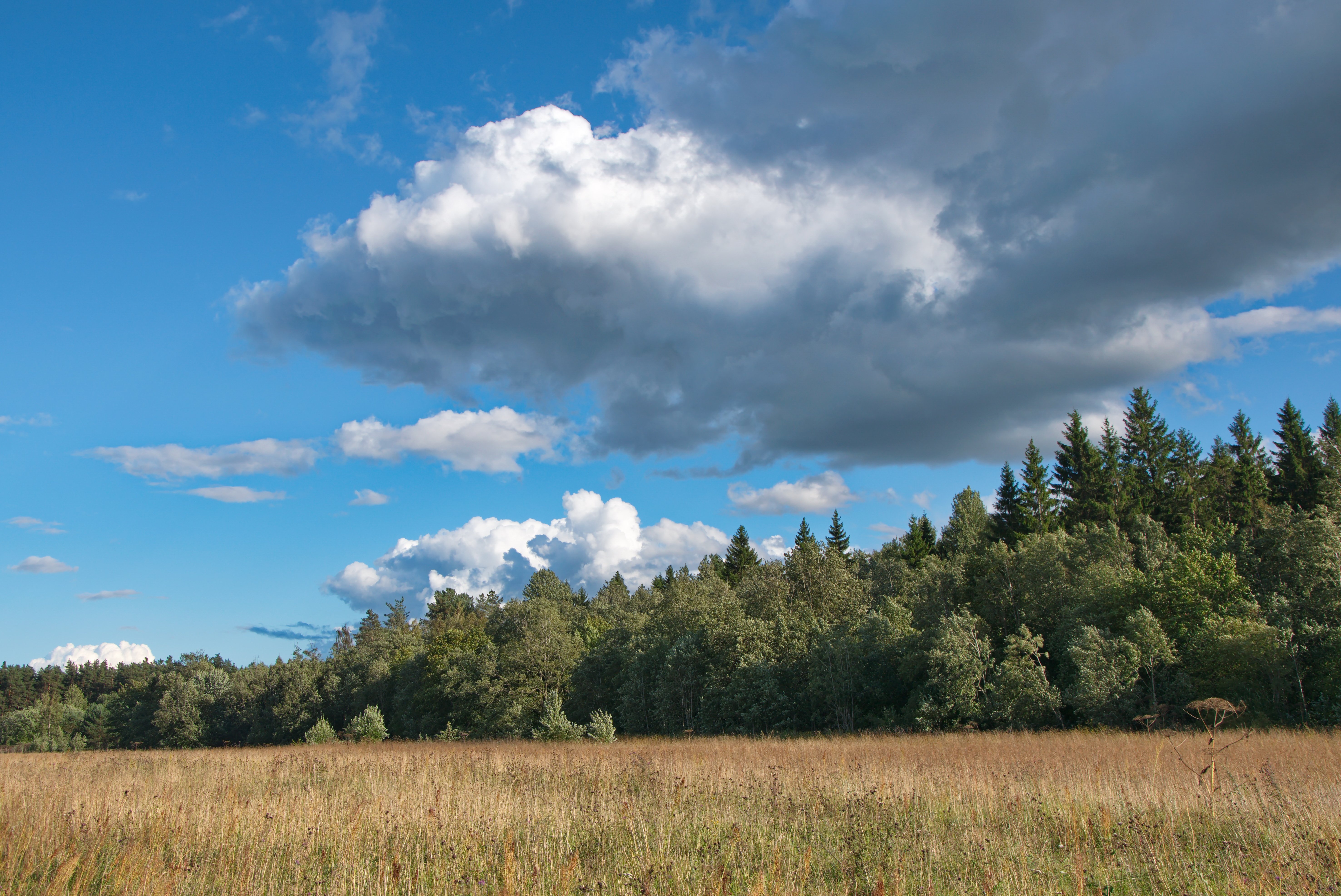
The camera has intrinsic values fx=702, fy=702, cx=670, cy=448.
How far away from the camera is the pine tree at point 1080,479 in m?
66.6

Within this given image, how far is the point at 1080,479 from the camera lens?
71.2 meters

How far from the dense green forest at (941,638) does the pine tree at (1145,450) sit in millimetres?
235

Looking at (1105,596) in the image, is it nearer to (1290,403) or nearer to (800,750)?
(800,750)

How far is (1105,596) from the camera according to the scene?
40.1 m

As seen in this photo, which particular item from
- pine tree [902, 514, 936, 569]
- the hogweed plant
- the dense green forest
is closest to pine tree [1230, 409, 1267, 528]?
the dense green forest

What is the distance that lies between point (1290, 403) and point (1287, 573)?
1638 inches

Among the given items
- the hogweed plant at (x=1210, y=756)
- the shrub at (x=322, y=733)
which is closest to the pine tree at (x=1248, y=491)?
the hogweed plant at (x=1210, y=756)

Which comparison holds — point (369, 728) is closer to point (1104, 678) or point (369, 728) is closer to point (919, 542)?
point (1104, 678)

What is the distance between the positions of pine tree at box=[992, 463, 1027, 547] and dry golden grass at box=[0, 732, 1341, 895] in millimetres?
57434

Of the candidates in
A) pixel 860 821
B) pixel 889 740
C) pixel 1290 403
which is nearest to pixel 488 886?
pixel 860 821

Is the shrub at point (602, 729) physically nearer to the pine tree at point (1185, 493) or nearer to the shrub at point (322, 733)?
the shrub at point (322, 733)

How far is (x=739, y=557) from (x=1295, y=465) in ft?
193

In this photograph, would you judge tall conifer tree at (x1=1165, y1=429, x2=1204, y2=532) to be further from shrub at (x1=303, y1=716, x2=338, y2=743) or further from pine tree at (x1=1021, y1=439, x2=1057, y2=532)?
shrub at (x1=303, y1=716, x2=338, y2=743)

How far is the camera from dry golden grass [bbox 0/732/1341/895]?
7.38 metres
